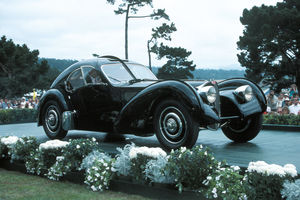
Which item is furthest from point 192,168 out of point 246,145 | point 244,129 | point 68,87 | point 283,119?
point 283,119

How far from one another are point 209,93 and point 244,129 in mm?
1435

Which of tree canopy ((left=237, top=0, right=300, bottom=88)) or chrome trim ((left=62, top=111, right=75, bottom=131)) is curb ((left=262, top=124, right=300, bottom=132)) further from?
tree canopy ((left=237, top=0, right=300, bottom=88))

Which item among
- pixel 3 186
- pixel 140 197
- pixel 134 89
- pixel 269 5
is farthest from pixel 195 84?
pixel 269 5

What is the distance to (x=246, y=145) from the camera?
6676mm

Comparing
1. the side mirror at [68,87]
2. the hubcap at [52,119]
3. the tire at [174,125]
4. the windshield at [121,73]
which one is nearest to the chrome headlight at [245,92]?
the tire at [174,125]

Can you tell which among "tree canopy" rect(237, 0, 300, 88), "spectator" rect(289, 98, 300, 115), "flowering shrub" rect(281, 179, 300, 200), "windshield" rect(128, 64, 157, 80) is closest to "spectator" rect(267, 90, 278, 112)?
"spectator" rect(289, 98, 300, 115)

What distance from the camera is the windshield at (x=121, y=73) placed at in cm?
738

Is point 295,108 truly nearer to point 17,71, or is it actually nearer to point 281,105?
point 281,105

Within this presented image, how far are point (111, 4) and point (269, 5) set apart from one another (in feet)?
49.8

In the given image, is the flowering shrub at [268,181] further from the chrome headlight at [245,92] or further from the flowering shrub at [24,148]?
the flowering shrub at [24,148]

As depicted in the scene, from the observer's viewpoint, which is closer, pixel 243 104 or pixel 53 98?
pixel 243 104

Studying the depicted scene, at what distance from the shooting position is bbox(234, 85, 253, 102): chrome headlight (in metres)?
6.83

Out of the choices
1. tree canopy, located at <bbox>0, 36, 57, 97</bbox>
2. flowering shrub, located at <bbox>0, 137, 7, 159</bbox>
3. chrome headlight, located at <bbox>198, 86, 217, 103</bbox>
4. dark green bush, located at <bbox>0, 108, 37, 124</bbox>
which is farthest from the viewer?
tree canopy, located at <bbox>0, 36, 57, 97</bbox>

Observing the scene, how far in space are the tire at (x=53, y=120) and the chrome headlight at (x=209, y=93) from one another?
3.06 meters
